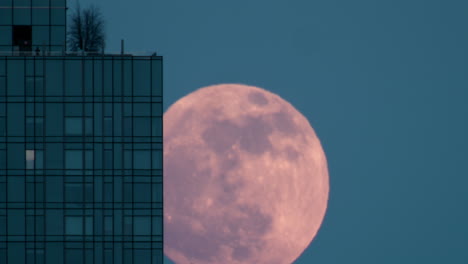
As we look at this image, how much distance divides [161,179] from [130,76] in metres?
9.67

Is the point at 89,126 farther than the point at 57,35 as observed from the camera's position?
No

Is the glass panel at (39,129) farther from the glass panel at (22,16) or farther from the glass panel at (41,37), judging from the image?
the glass panel at (22,16)

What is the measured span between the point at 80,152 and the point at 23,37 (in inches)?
497

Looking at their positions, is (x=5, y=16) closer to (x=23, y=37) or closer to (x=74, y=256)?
(x=23, y=37)

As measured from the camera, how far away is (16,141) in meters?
148

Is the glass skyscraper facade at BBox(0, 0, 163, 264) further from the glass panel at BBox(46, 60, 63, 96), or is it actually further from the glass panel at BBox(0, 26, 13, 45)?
the glass panel at BBox(0, 26, 13, 45)

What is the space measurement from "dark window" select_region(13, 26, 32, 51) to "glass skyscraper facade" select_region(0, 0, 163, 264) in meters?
3.13

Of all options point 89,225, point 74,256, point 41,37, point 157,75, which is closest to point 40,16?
point 41,37

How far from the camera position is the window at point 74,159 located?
486ft

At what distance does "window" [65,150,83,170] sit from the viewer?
148m

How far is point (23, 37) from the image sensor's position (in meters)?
152

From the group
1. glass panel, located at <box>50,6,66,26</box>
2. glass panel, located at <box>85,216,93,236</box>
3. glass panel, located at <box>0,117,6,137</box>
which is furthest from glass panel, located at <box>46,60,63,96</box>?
glass panel, located at <box>85,216,93,236</box>

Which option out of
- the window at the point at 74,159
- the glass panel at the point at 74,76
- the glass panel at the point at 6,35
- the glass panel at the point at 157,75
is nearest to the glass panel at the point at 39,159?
the window at the point at 74,159

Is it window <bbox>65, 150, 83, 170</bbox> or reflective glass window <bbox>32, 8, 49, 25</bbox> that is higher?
reflective glass window <bbox>32, 8, 49, 25</bbox>
